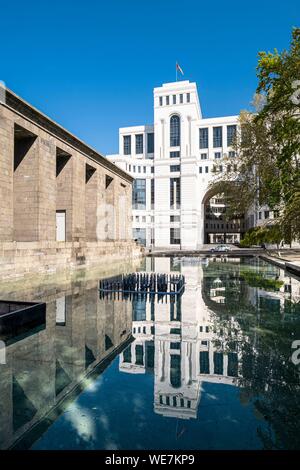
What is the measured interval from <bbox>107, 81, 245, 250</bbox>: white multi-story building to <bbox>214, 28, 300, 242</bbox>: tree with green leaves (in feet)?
108

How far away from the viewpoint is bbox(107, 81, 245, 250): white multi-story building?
70.8 m

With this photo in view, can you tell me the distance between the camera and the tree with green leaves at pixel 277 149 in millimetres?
14406

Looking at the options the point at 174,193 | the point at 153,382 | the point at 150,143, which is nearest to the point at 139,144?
the point at 150,143

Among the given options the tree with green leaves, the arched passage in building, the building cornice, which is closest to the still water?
the tree with green leaves

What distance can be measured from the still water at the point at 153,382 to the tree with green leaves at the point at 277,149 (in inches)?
407

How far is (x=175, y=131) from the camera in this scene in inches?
2862

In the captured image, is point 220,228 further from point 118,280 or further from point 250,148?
point 118,280

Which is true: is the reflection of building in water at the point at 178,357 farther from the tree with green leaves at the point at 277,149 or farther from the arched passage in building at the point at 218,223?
the arched passage in building at the point at 218,223

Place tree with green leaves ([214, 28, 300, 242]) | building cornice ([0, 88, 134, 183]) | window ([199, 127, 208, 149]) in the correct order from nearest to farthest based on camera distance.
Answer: tree with green leaves ([214, 28, 300, 242]), building cornice ([0, 88, 134, 183]), window ([199, 127, 208, 149])

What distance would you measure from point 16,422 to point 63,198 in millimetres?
23660

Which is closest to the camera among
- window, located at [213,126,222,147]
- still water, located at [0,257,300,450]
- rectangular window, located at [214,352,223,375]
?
still water, located at [0,257,300,450]

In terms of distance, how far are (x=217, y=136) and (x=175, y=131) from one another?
1082 cm

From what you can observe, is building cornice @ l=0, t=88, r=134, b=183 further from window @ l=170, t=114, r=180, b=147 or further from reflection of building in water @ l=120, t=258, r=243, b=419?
window @ l=170, t=114, r=180, b=147

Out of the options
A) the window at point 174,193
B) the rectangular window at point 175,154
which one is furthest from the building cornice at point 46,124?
the rectangular window at point 175,154
